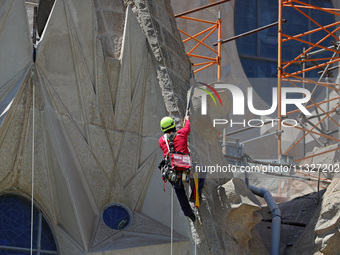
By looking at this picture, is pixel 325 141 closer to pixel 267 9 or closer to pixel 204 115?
pixel 267 9

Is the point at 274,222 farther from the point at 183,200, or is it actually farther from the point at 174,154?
the point at 174,154

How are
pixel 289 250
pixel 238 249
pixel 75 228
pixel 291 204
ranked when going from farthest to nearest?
pixel 291 204 → pixel 289 250 → pixel 238 249 → pixel 75 228

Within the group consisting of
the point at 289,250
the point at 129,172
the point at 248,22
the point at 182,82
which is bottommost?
the point at 289,250

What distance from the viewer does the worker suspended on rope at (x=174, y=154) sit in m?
15.1

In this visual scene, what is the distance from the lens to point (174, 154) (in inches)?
594

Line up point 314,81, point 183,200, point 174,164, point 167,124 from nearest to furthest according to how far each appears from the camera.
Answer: point 174,164
point 167,124
point 183,200
point 314,81

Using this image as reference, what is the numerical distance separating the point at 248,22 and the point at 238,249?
17.2 m

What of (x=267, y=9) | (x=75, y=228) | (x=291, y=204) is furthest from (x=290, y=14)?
(x=75, y=228)

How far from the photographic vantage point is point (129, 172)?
16453 mm

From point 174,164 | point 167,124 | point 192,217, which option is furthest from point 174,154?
point 192,217

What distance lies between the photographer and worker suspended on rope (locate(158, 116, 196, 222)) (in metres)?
15.1

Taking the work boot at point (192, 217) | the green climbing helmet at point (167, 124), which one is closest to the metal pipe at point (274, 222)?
the work boot at point (192, 217)

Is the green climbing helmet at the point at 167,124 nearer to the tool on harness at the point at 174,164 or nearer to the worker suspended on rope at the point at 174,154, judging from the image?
the worker suspended on rope at the point at 174,154

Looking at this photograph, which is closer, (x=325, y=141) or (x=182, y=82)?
(x=182, y=82)
